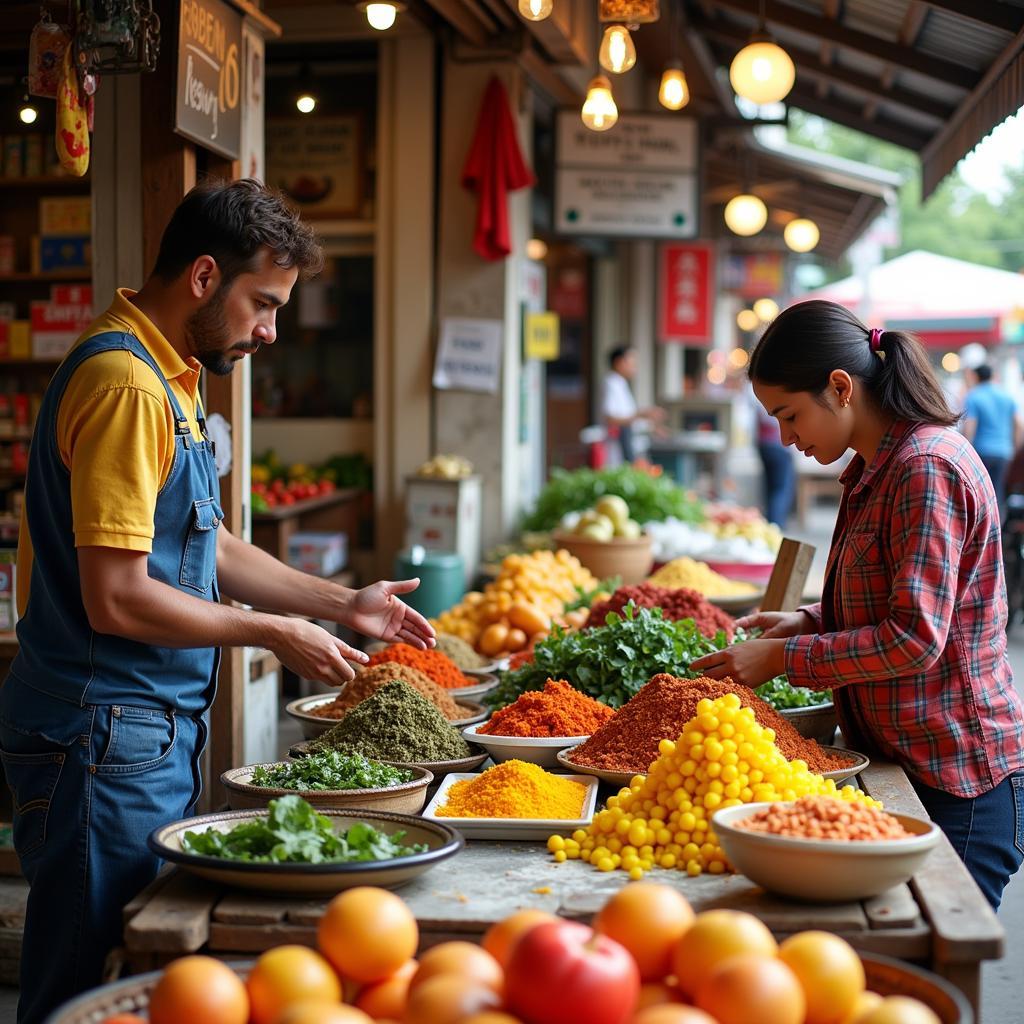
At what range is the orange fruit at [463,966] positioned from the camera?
58.9 inches

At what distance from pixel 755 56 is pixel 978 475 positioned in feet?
12.5

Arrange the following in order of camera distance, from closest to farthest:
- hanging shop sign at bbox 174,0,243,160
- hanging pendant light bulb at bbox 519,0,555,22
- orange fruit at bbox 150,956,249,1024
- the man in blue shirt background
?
orange fruit at bbox 150,956,249,1024 → hanging shop sign at bbox 174,0,243,160 → hanging pendant light bulb at bbox 519,0,555,22 → the man in blue shirt background

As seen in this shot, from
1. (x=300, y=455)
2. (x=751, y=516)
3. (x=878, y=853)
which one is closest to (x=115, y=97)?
(x=878, y=853)

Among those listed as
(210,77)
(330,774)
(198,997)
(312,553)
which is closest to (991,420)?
(312,553)

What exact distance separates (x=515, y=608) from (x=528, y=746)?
1.92 metres

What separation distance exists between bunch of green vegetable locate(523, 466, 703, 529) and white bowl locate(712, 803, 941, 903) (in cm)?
573

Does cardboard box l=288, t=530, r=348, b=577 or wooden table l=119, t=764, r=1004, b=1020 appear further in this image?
cardboard box l=288, t=530, r=348, b=577

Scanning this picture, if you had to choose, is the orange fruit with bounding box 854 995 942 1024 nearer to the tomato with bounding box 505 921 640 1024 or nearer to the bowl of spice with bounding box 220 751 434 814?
the tomato with bounding box 505 921 640 1024

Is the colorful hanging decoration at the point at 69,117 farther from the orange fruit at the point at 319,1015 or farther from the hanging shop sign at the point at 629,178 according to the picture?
the hanging shop sign at the point at 629,178

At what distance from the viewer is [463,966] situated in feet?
4.93

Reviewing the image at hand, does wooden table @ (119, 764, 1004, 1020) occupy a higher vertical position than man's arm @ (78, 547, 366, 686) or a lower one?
lower

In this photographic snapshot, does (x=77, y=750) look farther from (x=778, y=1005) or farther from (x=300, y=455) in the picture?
(x=300, y=455)

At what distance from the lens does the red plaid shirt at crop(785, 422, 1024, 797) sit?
7.89 ft

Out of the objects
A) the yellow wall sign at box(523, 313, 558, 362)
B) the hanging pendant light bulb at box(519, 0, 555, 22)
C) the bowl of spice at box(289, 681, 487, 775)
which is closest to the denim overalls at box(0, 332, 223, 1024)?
Answer: the bowl of spice at box(289, 681, 487, 775)
